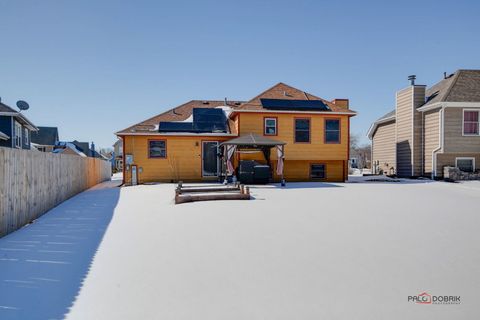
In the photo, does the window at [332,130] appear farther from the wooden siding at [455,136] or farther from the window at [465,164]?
the window at [465,164]

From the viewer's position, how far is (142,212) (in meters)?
7.18

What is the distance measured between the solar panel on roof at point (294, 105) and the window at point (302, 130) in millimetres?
721

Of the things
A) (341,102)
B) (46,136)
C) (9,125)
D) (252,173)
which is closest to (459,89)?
(341,102)

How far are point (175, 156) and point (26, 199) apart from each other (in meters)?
10.1

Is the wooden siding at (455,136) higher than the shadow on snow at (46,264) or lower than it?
higher

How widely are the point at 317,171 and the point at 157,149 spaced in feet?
30.1

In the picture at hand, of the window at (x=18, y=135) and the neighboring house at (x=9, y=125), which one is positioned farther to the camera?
the window at (x=18, y=135)

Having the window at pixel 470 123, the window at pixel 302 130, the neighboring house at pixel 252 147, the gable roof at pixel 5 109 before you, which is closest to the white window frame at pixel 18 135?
the gable roof at pixel 5 109

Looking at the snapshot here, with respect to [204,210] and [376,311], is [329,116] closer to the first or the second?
[204,210]

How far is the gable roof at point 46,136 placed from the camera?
41.7 meters

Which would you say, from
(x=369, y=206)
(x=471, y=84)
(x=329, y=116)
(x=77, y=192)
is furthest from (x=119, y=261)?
(x=471, y=84)

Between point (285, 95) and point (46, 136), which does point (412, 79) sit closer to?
point (285, 95)

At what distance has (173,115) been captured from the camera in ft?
59.7
